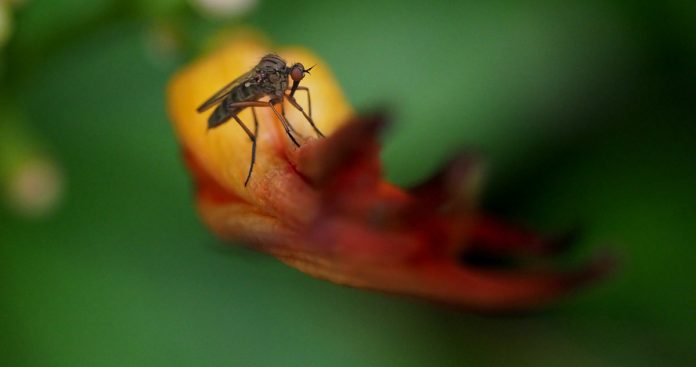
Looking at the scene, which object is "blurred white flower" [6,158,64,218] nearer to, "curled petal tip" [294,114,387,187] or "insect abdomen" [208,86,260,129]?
"insect abdomen" [208,86,260,129]

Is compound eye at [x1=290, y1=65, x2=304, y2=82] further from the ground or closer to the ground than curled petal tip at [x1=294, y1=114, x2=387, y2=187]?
further from the ground

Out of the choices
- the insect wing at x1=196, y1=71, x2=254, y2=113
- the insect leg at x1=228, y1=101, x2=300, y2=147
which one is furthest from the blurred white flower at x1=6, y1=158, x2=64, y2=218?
the insect leg at x1=228, y1=101, x2=300, y2=147

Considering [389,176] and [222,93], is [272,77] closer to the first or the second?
[222,93]

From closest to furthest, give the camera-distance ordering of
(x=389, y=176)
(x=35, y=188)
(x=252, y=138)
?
1. (x=252, y=138)
2. (x=35, y=188)
3. (x=389, y=176)

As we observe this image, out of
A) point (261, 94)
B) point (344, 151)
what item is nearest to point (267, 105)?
point (261, 94)

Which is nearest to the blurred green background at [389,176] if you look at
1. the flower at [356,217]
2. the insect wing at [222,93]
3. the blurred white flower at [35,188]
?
the blurred white flower at [35,188]
